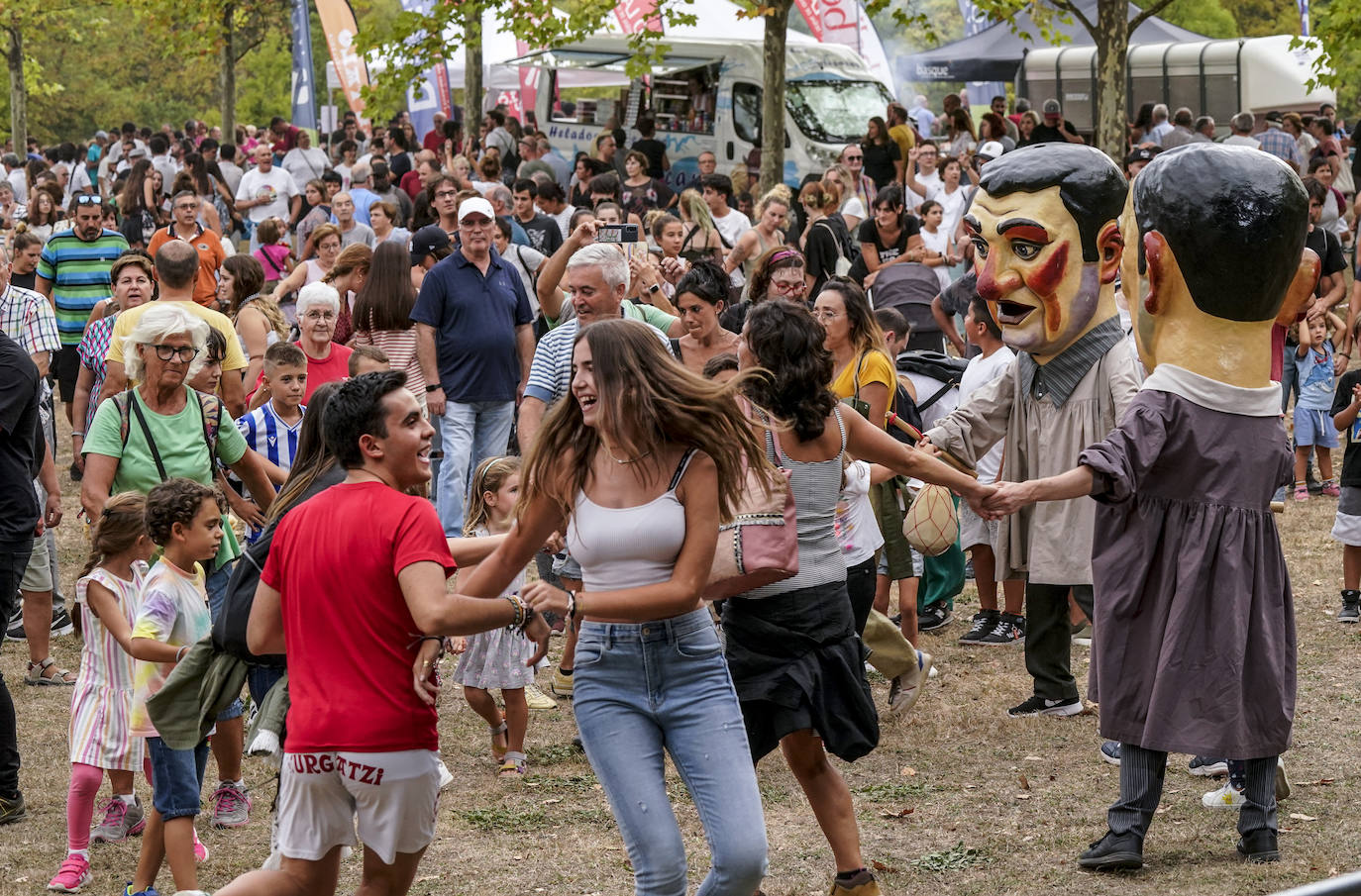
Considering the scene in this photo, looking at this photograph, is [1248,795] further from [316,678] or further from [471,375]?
[471,375]

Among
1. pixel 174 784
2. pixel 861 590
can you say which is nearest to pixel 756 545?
pixel 861 590

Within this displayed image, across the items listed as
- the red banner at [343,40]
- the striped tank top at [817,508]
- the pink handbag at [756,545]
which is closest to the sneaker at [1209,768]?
the striped tank top at [817,508]

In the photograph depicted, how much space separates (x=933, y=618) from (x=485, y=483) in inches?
136

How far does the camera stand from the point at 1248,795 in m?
5.49

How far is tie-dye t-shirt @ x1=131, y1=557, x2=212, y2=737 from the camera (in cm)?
544

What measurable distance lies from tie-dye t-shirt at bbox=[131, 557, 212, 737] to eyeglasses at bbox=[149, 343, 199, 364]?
0.99 metres

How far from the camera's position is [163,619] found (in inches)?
215

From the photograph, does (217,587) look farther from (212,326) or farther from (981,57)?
(981,57)

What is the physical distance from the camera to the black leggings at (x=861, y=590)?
6070 mm

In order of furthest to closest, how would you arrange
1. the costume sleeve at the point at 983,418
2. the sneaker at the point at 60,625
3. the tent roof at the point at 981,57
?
the tent roof at the point at 981,57 → the sneaker at the point at 60,625 → the costume sleeve at the point at 983,418

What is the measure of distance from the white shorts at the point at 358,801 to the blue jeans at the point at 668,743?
1.47ft

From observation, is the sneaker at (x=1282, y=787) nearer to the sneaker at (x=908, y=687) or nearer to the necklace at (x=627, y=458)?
the sneaker at (x=908, y=687)

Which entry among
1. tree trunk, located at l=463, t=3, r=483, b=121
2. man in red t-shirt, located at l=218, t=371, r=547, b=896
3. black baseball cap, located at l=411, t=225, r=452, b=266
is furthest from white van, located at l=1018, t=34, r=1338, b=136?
man in red t-shirt, located at l=218, t=371, r=547, b=896

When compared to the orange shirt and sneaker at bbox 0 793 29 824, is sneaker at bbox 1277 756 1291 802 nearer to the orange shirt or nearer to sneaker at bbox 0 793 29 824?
sneaker at bbox 0 793 29 824
